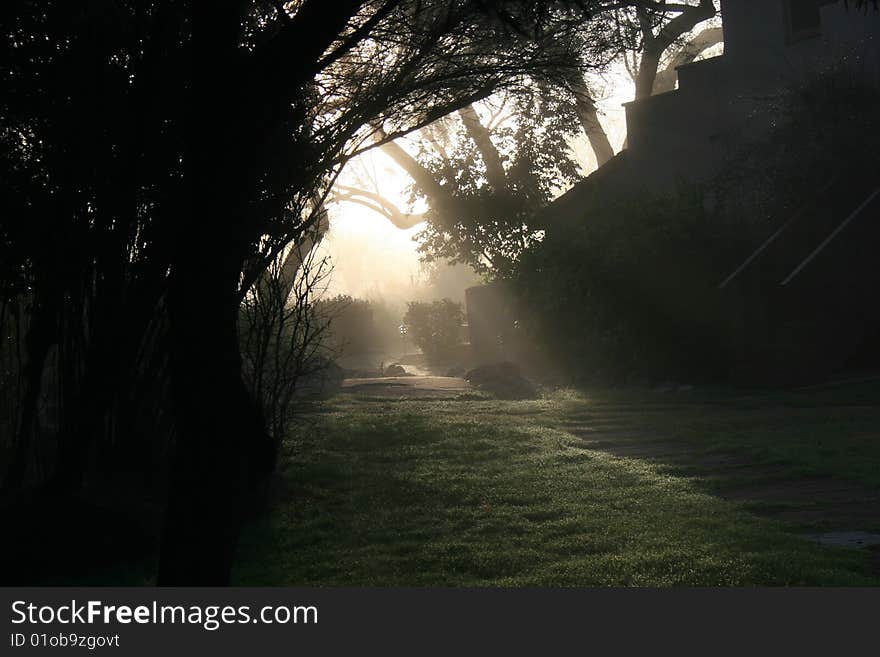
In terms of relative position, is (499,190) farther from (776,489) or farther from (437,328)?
(776,489)

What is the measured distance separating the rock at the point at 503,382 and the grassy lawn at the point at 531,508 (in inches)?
175

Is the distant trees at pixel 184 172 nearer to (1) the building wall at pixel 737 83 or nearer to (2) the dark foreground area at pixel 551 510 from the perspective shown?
(2) the dark foreground area at pixel 551 510

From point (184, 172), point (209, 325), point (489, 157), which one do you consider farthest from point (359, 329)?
point (209, 325)

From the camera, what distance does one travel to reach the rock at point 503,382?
1741 cm

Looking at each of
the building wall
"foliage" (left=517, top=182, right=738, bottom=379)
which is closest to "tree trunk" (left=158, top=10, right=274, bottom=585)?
"foliage" (left=517, top=182, right=738, bottom=379)

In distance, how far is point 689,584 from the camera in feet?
16.5

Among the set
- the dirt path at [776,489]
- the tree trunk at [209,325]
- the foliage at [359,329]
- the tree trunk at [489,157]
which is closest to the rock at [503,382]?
the dirt path at [776,489]

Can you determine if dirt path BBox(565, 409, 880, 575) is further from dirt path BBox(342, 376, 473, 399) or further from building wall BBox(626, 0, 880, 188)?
building wall BBox(626, 0, 880, 188)

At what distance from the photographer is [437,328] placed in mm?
31734

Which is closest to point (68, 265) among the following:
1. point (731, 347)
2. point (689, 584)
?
point (689, 584)

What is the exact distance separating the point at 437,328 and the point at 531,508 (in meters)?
24.5

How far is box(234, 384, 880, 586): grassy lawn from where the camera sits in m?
5.46

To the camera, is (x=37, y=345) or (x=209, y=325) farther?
(x=37, y=345)

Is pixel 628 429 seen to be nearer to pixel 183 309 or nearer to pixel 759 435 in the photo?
pixel 759 435
